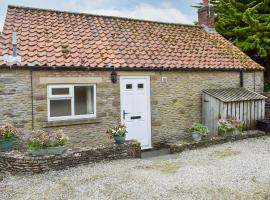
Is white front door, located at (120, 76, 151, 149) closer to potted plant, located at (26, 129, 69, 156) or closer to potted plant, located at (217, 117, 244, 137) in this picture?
potted plant, located at (217, 117, 244, 137)

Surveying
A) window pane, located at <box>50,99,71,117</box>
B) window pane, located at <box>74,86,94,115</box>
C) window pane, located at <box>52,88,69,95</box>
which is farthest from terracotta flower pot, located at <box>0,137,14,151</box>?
window pane, located at <box>74,86,94,115</box>

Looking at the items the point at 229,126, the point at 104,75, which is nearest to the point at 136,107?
the point at 104,75

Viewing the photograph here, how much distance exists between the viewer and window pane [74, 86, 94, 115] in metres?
11.4

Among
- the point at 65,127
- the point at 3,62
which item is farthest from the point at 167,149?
the point at 3,62

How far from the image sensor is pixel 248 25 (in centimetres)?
1958

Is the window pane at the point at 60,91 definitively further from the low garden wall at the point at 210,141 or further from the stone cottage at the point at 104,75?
the low garden wall at the point at 210,141

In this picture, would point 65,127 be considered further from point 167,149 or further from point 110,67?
point 167,149

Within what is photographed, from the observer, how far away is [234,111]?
13.0 meters

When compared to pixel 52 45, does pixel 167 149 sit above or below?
below

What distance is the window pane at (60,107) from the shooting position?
10938mm

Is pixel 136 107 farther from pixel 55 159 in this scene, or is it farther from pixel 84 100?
pixel 55 159

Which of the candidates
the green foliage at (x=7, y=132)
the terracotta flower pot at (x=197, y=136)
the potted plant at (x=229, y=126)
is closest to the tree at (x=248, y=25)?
the potted plant at (x=229, y=126)

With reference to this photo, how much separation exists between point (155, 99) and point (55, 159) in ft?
16.6

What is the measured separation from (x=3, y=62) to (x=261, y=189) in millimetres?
8109
